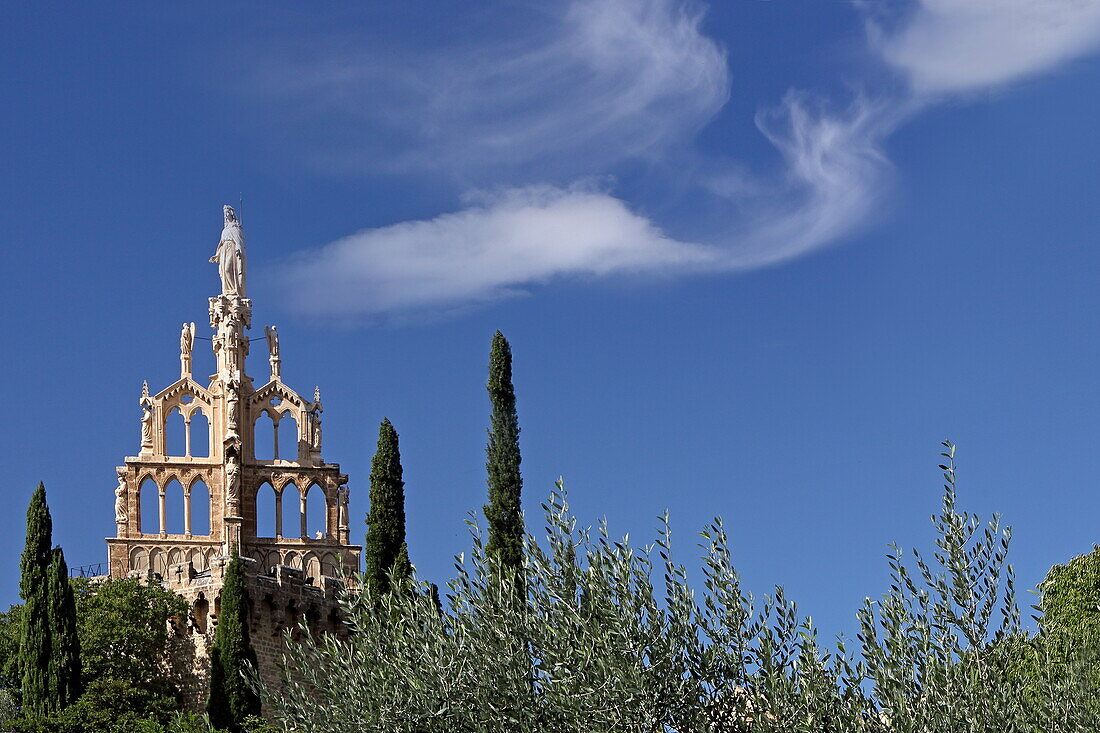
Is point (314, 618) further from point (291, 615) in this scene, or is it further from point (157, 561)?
point (157, 561)

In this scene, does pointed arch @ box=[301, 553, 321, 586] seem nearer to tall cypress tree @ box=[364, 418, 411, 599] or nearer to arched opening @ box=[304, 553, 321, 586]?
arched opening @ box=[304, 553, 321, 586]

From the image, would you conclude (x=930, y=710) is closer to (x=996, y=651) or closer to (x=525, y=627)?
(x=996, y=651)

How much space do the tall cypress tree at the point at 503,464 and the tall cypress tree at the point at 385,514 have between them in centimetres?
261

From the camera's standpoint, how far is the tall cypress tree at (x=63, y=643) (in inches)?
1651

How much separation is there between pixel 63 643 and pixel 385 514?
831 centimetres

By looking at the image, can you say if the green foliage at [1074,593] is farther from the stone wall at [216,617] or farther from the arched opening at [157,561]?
the arched opening at [157,561]

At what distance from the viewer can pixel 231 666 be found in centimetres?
4350

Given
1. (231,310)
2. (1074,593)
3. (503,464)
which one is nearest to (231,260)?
(231,310)

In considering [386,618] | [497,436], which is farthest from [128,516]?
[386,618]

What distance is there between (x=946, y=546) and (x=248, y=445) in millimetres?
41646

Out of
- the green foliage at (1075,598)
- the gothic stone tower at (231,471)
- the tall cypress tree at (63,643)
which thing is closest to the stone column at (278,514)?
the gothic stone tower at (231,471)

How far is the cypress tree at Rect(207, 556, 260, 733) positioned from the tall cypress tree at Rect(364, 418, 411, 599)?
3949 mm

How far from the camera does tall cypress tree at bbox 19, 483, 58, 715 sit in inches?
1644

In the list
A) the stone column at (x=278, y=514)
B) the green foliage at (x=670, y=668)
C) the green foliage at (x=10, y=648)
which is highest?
the stone column at (x=278, y=514)
